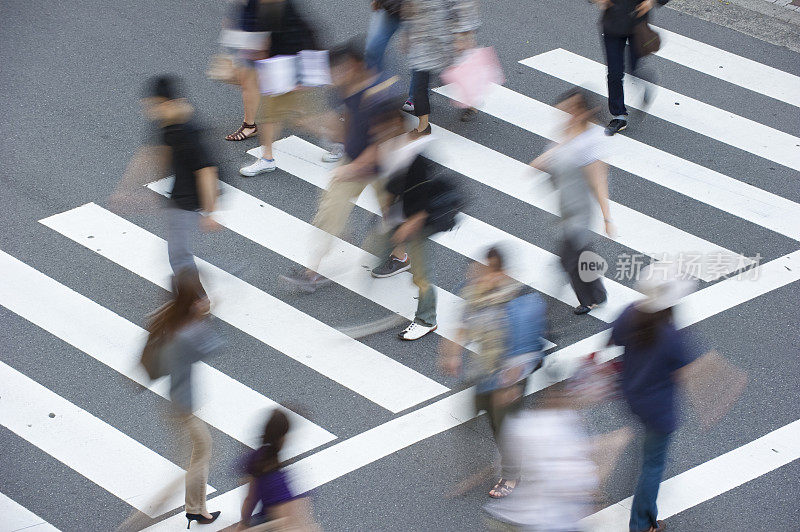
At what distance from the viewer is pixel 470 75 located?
10.2 meters

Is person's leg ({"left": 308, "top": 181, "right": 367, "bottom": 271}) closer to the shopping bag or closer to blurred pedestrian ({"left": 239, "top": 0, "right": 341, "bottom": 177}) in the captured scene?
blurred pedestrian ({"left": 239, "top": 0, "right": 341, "bottom": 177})

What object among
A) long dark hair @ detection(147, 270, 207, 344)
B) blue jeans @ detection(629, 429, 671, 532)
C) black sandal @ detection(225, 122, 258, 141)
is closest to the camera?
long dark hair @ detection(147, 270, 207, 344)

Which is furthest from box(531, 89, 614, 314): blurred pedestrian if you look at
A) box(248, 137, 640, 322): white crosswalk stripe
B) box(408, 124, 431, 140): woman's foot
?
box(408, 124, 431, 140): woman's foot

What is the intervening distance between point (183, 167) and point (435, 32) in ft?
11.3

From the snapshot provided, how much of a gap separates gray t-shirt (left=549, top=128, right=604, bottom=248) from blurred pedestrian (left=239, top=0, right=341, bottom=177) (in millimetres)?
2821

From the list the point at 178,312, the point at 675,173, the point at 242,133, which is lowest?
the point at 675,173

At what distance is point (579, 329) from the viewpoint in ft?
27.2

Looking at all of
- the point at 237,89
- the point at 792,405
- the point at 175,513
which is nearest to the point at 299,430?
the point at 175,513

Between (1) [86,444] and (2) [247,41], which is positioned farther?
(2) [247,41]

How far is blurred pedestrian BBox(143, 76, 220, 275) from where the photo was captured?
7.31m

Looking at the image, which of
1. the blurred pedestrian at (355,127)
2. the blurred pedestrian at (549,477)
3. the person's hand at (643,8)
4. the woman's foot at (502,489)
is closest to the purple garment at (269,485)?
the blurred pedestrian at (549,477)

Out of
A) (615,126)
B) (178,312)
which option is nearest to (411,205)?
(178,312)

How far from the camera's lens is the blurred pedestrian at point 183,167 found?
7312 millimetres

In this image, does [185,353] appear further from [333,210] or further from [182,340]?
[333,210]
